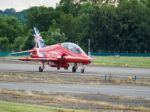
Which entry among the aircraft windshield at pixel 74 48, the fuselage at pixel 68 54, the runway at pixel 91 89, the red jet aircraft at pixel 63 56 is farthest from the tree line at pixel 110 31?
the runway at pixel 91 89

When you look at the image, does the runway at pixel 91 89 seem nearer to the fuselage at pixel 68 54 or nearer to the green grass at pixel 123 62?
the fuselage at pixel 68 54

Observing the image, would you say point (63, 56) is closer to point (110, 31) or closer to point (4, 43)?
point (110, 31)

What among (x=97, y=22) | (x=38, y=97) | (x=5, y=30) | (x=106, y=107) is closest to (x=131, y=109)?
(x=106, y=107)

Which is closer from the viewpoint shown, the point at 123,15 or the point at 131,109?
the point at 131,109

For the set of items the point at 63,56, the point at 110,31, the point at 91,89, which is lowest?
the point at 110,31

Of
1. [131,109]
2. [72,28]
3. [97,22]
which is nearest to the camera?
[131,109]

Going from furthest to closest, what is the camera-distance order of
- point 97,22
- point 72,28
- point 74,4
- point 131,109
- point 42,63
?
point 74,4, point 72,28, point 97,22, point 42,63, point 131,109

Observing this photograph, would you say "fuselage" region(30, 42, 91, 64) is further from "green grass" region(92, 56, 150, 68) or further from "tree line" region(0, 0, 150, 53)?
"tree line" region(0, 0, 150, 53)

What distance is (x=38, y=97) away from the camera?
91.6 feet

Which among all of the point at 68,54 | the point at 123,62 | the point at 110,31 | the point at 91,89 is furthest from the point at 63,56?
the point at 110,31

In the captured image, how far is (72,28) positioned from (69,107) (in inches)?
5339

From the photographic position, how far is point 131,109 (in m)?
23.8

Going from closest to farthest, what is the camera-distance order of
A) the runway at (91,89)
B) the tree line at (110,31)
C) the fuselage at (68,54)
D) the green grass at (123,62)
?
the runway at (91,89)
the fuselage at (68,54)
the green grass at (123,62)
the tree line at (110,31)

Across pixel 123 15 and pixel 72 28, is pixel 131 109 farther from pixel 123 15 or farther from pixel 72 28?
pixel 72 28
